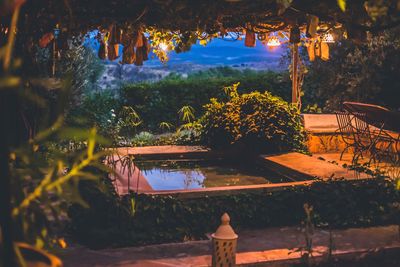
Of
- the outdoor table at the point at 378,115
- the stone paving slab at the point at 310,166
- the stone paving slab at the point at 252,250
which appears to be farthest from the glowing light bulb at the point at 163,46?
the stone paving slab at the point at 252,250

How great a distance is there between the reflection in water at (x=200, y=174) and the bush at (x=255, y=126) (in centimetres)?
39

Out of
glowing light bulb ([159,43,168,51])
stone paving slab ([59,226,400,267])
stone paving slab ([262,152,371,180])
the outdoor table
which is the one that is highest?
glowing light bulb ([159,43,168,51])

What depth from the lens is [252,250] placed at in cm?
491

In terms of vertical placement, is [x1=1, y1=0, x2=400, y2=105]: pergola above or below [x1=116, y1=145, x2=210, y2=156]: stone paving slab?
above

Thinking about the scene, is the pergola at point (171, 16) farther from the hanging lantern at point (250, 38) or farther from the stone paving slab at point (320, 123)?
the stone paving slab at point (320, 123)

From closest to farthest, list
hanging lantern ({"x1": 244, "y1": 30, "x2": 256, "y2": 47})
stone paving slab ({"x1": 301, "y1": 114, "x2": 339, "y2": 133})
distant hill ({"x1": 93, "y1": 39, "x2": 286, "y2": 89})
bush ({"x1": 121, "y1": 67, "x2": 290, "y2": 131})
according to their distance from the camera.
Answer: hanging lantern ({"x1": 244, "y1": 30, "x2": 256, "y2": 47}) → stone paving slab ({"x1": 301, "y1": 114, "x2": 339, "y2": 133}) → bush ({"x1": 121, "y1": 67, "x2": 290, "y2": 131}) → distant hill ({"x1": 93, "y1": 39, "x2": 286, "y2": 89})

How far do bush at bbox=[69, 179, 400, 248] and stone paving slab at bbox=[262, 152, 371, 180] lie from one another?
41cm

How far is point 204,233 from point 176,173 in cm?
248

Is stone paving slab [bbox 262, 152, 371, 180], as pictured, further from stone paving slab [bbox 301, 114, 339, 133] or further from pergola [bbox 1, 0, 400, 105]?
stone paving slab [bbox 301, 114, 339, 133]

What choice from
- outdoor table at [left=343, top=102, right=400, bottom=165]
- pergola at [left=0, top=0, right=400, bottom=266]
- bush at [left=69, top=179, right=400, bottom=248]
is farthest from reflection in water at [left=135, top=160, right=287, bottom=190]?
pergola at [left=0, top=0, right=400, bottom=266]

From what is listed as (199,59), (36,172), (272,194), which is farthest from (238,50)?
(36,172)

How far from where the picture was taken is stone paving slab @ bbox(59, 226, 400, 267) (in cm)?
456

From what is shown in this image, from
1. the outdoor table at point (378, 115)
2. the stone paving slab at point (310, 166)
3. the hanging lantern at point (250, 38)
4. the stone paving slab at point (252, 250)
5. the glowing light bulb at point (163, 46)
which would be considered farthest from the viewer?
the glowing light bulb at point (163, 46)

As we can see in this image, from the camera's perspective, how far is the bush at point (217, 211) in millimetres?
5129
